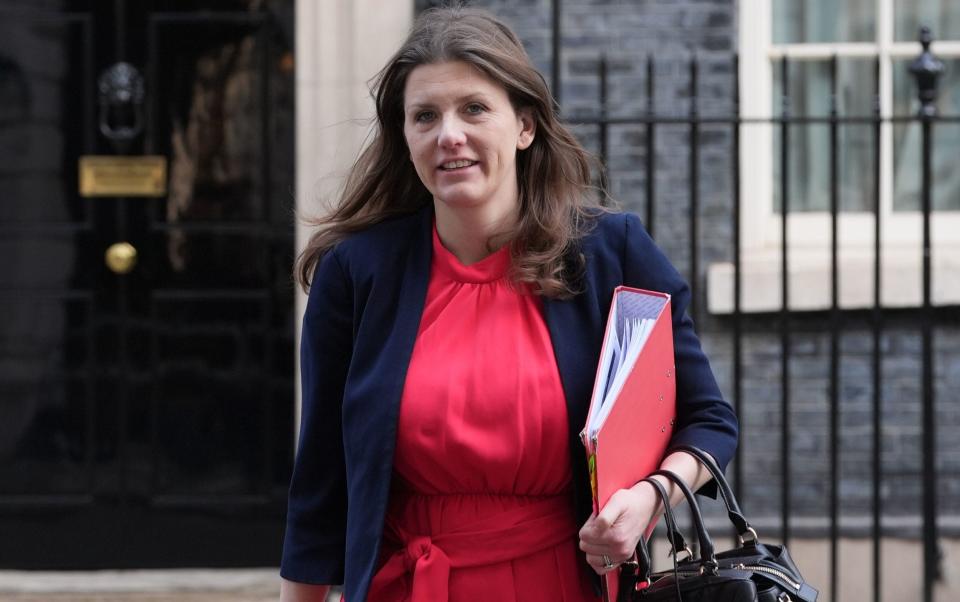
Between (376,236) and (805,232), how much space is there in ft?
12.1

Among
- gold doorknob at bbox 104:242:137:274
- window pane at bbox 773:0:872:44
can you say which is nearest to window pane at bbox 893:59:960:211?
window pane at bbox 773:0:872:44

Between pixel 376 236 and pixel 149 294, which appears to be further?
pixel 149 294

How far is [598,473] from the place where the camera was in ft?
6.32

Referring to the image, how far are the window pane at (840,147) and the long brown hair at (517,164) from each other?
11.5 ft

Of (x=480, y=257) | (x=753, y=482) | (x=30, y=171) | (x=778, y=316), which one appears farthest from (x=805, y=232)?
(x=480, y=257)

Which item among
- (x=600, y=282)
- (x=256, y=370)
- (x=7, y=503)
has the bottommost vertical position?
(x=7, y=503)

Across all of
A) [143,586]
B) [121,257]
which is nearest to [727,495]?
[143,586]

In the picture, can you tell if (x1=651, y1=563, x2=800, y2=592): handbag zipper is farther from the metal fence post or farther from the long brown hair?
the metal fence post

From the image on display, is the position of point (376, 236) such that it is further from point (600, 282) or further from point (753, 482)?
point (753, 482)

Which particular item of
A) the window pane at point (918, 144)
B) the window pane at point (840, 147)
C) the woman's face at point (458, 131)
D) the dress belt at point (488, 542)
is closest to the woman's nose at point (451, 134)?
the woman's face at point (458, 131)

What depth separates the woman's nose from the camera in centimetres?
214

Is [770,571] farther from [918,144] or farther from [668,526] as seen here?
[918,144]

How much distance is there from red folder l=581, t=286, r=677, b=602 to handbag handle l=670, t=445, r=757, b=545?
5 centimetres

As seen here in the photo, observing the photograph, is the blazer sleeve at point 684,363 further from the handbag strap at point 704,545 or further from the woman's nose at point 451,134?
the woman's nose at point 451,134
